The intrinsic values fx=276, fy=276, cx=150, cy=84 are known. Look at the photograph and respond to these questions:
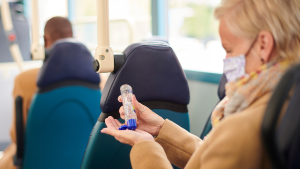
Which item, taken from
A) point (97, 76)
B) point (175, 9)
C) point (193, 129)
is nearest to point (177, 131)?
point (97, 76)

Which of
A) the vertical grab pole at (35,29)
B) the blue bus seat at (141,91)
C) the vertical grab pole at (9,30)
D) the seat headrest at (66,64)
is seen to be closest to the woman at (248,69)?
the blue bus seat at (141,91)

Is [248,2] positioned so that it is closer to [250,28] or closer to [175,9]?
[250,28]

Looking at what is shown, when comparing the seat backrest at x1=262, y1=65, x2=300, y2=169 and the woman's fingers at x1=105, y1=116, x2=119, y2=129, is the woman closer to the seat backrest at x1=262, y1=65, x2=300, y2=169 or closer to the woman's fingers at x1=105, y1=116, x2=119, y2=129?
the seat backrest at x1=262, y1=65, x2=300, y2=169

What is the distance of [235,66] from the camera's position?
2.38ft

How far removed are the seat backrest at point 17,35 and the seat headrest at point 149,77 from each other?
2694 mm

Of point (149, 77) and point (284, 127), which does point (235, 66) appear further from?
point (149, 77)

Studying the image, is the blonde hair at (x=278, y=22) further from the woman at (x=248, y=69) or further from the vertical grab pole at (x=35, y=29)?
the vertical grab pole at (x=35, y=29)

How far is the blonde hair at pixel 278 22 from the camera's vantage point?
0.66 meters

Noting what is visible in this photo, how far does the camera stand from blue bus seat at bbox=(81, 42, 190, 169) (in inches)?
41.9

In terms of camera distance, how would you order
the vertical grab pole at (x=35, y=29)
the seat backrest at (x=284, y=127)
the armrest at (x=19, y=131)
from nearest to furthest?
the seat backrest at (x=284, y=127), the armrest at (x=19, y=131), the vertical grab pole at (x=35, y=29)

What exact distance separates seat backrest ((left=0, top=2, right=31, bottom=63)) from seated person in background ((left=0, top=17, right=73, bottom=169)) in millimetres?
1514

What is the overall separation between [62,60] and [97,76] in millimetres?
254

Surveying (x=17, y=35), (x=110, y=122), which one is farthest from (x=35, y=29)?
(x=17, y=35)

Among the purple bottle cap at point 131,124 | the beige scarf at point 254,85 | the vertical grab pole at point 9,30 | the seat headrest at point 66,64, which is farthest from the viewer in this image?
the vertical grab pole at point 9,30
